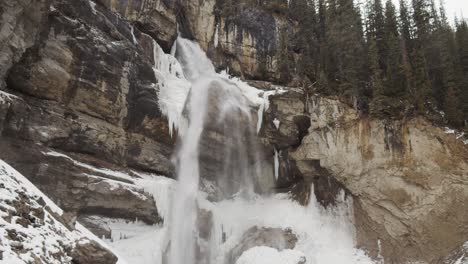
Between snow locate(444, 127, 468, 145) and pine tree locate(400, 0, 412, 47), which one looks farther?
pine tree locate(400, 0, 412, 47)

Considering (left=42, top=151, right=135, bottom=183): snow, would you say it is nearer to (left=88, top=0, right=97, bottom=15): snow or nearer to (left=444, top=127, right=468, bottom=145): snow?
(left=88, top=0, right=97, bottom=15): snow

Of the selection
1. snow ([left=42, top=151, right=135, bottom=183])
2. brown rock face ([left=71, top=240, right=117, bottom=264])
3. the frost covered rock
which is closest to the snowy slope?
brown rock face ([left=71, top=240, right=117, bottom=264])

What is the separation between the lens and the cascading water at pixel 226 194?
72.7 feet

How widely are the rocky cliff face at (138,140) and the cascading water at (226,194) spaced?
67cm

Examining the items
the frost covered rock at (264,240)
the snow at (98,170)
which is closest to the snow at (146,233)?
the snow at (98,170)

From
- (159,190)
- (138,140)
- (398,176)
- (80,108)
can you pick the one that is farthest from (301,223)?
(80,108)

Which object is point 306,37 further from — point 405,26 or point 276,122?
point 276,122

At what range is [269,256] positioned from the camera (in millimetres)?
21781

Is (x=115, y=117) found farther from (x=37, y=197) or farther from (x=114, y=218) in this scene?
(x=37, y=197)

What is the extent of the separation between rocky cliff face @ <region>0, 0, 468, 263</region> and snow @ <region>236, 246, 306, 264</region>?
4.05 m

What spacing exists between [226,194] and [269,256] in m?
5.33

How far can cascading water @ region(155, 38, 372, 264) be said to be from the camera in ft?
72.7

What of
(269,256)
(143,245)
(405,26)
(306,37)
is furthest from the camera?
(306,37)

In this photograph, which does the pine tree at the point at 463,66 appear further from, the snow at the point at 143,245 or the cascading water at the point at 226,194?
the snow at the point at 143,245
